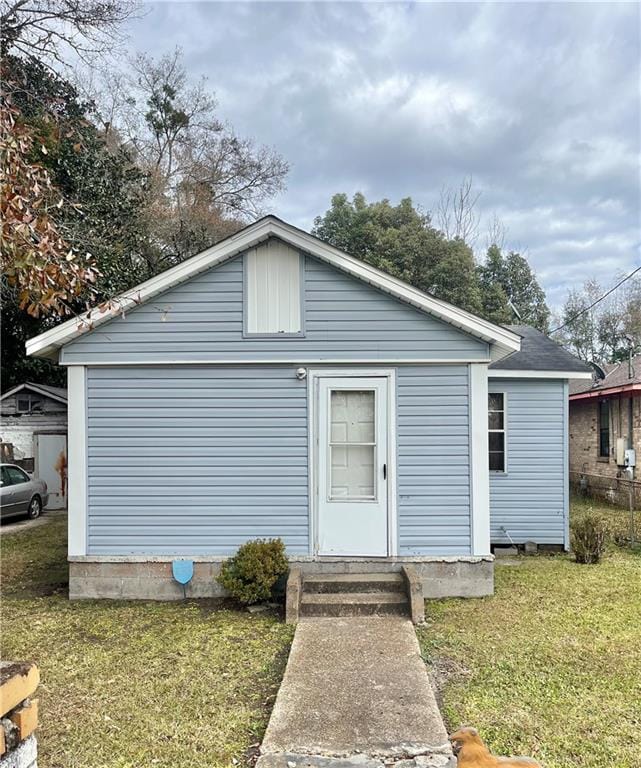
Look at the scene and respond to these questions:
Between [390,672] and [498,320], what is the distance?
2130 centimetres

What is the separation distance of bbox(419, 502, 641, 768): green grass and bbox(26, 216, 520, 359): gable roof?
2939 mm

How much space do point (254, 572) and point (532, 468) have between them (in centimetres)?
523

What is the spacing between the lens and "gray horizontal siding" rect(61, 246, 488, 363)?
6.41 m

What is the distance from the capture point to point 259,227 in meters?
6.25

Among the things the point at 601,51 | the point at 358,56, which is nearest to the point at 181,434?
the point at 358,56

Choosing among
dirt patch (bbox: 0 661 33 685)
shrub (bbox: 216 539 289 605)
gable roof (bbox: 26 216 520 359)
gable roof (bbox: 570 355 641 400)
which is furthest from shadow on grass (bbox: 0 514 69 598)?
gable roof (bbox: 570 355 641 400)

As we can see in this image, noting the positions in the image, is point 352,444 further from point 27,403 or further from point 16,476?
point 27,403

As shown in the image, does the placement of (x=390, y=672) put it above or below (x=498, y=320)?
below

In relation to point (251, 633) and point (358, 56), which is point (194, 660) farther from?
point (358, 56)

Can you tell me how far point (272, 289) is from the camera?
21.1 ft

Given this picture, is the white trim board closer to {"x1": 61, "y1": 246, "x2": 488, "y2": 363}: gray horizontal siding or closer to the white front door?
{"x1": 61, "y1": 246, "x2": 488, "y2": 363}: gray horizontal siding

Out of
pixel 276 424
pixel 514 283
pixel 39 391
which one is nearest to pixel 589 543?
pixel 276 424

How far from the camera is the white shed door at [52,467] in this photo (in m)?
14.5

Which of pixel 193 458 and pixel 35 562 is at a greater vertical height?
pixel 193 458
